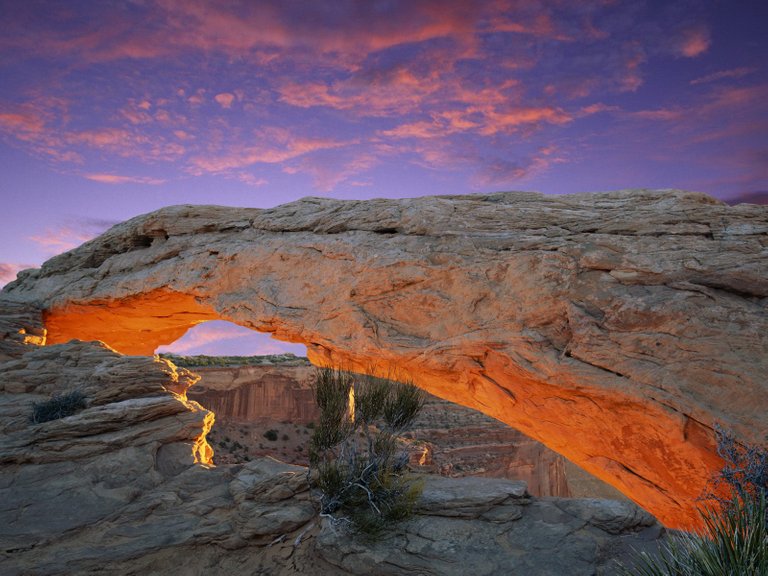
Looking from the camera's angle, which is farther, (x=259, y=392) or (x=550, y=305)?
(x=259, y=392)

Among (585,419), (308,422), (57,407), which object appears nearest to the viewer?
(585,419)

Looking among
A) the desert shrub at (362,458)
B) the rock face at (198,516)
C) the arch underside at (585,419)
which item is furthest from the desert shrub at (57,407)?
the desert shrub at (362,458)

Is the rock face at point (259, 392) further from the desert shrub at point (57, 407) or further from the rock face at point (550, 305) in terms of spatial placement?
the desert shrub at point (57, 407)

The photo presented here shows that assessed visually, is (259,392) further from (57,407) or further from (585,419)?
(585,419)

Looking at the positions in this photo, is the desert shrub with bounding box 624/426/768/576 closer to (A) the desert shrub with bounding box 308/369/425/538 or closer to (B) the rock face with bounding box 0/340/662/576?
(B) the rock face with bounding box 0/340/662/576

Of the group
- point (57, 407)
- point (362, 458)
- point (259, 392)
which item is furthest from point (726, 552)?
point (259, 392)

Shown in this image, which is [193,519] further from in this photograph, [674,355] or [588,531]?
[674,355]

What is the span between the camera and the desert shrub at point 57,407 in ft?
38.6

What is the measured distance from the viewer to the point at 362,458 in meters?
10.3

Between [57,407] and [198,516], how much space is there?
4.96 m

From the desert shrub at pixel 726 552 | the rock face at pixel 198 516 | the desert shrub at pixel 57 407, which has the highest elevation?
the desert shrub at pixel 57 407

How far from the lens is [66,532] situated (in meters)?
9.48

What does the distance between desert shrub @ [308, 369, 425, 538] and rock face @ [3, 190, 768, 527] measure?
1574 millimetres

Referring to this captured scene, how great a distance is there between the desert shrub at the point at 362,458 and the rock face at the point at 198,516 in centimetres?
39
